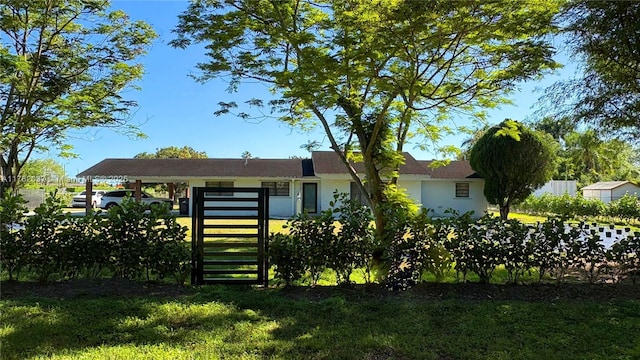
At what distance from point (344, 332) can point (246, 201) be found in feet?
8.99

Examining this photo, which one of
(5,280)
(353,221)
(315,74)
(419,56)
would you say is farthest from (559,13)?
(5,280)

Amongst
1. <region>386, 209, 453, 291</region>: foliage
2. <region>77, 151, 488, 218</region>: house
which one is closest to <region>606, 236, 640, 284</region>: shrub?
<region>386, 209, 453, 291</region>: foliage

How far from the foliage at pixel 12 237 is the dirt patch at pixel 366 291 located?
11.6 inches

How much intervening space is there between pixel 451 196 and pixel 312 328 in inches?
769

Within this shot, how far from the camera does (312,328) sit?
4359 millimetres

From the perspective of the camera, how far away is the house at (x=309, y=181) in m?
21.8

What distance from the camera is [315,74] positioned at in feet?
21.4

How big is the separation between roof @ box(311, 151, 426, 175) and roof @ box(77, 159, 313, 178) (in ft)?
2.51

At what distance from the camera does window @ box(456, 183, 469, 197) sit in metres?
22.5

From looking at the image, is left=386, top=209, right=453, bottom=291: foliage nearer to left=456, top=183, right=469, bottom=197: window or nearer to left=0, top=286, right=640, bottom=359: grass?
left=0, top=286, right=640, bottom=359: grass

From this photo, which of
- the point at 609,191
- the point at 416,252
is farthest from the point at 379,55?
A: the point at 609,191

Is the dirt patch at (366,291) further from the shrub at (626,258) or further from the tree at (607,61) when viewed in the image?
the tree at (607,61)

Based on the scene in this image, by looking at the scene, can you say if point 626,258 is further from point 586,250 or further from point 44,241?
point 44,241

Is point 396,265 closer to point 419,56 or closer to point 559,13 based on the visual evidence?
point 419,56
